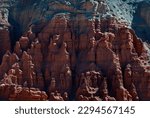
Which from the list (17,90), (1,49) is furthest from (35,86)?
(1,49)

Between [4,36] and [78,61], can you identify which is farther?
[4,36]

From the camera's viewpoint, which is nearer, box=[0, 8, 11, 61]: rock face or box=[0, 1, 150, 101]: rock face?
box=[0, 1, 150, 101]: rock face

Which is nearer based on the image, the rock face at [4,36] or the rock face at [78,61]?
the rock face at [78,61]

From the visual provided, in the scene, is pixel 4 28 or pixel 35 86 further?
pixel 4 28

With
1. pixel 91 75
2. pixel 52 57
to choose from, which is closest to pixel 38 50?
pixel 52 57

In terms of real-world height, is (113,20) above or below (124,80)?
above

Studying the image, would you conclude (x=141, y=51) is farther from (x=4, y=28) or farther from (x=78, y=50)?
(x=4, y=28)

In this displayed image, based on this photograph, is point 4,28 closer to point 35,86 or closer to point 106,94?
point 35,86

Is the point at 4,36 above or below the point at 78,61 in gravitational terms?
above
